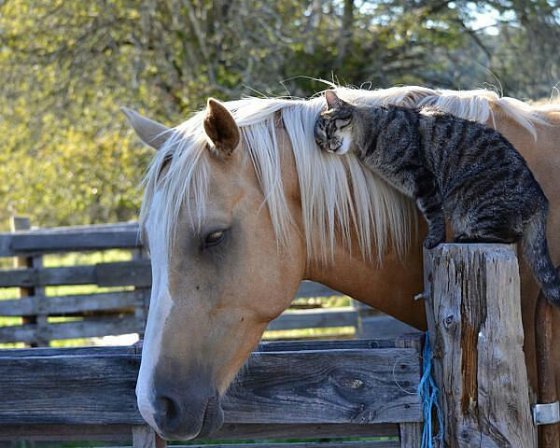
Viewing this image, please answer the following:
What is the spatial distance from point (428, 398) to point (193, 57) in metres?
9.87

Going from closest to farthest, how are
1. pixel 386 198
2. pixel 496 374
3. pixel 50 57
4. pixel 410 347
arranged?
pixel 496 374
pixel 410 347
pixel 386 198
pixel 50 57

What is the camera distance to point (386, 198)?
271 cm

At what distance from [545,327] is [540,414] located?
10.2 inches

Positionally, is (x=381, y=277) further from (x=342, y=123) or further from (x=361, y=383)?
(x=342, y=123)

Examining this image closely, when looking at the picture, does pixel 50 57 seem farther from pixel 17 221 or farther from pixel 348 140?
pixel 348 140

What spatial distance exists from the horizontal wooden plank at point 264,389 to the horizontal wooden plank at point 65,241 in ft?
19.3

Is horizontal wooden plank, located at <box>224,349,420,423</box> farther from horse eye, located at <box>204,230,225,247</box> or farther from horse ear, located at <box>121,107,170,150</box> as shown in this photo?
horse ear, located at <box>121,107,170,150</box>

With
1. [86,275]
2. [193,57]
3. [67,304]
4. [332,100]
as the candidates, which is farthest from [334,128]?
[193,57]

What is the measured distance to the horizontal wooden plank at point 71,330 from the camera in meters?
Result: 8.70

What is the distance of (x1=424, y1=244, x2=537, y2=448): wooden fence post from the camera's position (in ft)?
7.22

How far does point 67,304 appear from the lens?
8.98m

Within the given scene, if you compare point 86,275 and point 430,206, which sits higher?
point 430,206

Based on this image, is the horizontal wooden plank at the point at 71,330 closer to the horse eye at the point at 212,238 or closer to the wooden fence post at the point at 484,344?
the horse eye at the point at 212,238

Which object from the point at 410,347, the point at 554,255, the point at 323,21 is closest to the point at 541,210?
the point at 554,255
